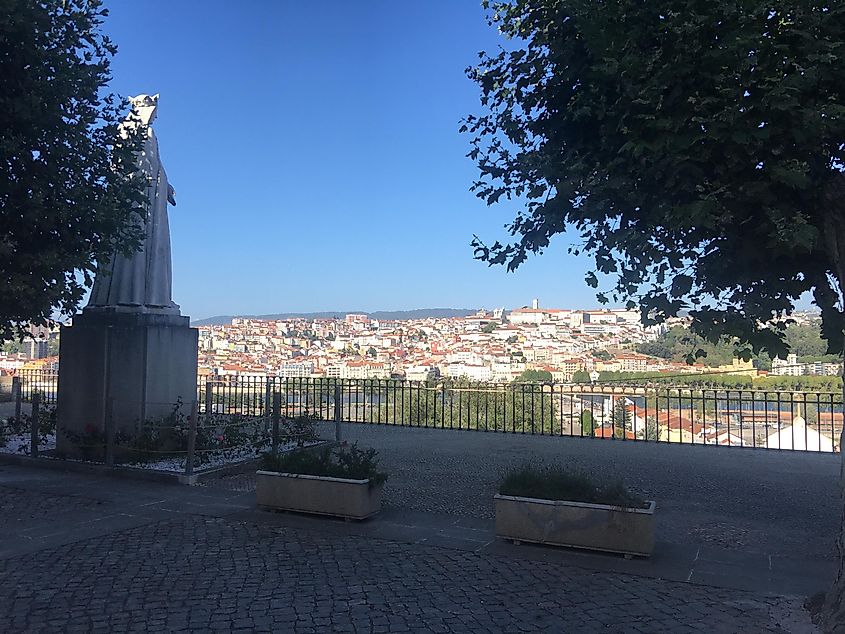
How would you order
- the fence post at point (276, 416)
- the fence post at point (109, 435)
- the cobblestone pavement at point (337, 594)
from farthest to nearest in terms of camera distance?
the fence post at point (276, 416) → the fence post at point (109, 435) → the cobblestone pavement at point (337, 594)

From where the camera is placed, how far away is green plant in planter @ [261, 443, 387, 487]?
7.21 metres

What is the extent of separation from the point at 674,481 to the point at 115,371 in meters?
8.95

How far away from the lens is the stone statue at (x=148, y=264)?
1120 cm

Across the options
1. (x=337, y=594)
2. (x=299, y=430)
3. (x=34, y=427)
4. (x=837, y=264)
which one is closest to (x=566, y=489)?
(x=337, y=594)

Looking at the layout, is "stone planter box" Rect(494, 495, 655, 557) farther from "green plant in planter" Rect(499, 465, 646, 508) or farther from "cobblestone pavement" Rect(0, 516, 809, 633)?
"cobblestone pavement" Rect(0, 516, 809, 633)

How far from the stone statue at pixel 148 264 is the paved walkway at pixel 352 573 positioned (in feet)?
12.4

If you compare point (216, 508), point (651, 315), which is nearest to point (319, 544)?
point (216, 508)

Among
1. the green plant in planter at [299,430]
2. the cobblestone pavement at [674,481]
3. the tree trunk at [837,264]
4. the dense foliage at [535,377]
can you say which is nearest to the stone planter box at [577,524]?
the cobblestone pavement at [674,481]

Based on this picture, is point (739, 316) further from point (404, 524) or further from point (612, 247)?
point (404, 524)

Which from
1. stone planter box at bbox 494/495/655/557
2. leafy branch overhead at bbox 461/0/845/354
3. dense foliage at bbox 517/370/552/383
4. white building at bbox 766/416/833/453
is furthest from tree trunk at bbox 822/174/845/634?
dense foliage at bbox 517/370/552/383

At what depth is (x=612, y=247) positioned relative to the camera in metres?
5.29

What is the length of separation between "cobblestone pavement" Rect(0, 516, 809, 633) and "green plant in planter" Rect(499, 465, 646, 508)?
663mm

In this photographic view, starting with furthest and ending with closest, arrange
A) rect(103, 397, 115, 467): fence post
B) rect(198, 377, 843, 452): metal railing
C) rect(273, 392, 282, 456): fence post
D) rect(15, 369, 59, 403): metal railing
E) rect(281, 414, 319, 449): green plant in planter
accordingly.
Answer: rect(15, 369, 59, 403): metal railing < rect(198, 377, 843, 452): metal railing < rect(281, 414, 319, 449): green plant in planter < rect(273, 392, 282, 456): fence post < rect(103, 397, 115, 467): fence post

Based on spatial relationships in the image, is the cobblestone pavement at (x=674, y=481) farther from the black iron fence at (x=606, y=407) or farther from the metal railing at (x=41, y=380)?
the metal railing at (x=41, y=380)
